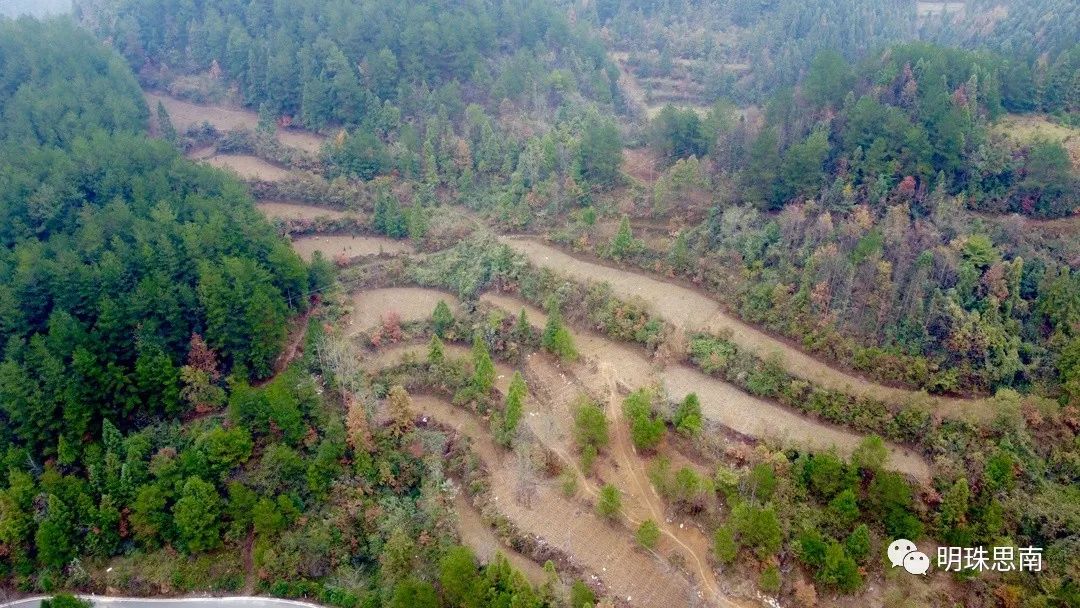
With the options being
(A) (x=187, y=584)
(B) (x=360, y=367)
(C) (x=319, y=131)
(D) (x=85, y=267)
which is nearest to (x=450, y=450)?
(B) (x=360, y=367)

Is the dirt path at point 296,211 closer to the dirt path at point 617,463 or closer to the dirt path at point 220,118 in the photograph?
the dirt path at point 220,118

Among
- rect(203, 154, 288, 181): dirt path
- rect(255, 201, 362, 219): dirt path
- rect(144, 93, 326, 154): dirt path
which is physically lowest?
rect(255, 201, 362, 219): dirt path

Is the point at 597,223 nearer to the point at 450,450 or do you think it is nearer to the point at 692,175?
the point at 692,175

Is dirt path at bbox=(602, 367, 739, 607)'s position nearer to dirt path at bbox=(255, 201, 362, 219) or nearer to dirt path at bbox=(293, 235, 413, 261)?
dirt path at bbox=(293, 235, 413, 261)

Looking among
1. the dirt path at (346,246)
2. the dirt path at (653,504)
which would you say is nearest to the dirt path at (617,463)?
the dirt path at (653,504)

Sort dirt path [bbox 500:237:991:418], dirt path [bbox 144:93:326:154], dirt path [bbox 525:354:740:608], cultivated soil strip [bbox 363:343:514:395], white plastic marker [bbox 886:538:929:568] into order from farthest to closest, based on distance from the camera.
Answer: dirt path [bbox 144:93:326:154] → cultivated soil strip [bbox 363:343:514:395] → dirt path [bbox 500:237:991:418] → dirt path [bbox 525:354:740:608] → white plastic marker [bbox 886:538:929:568]

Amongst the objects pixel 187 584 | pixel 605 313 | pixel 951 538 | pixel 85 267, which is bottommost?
pixel 187 584

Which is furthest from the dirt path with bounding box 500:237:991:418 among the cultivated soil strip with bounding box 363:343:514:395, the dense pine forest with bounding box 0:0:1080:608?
the cultivated soil strip with bounding box 363:343:514:395
